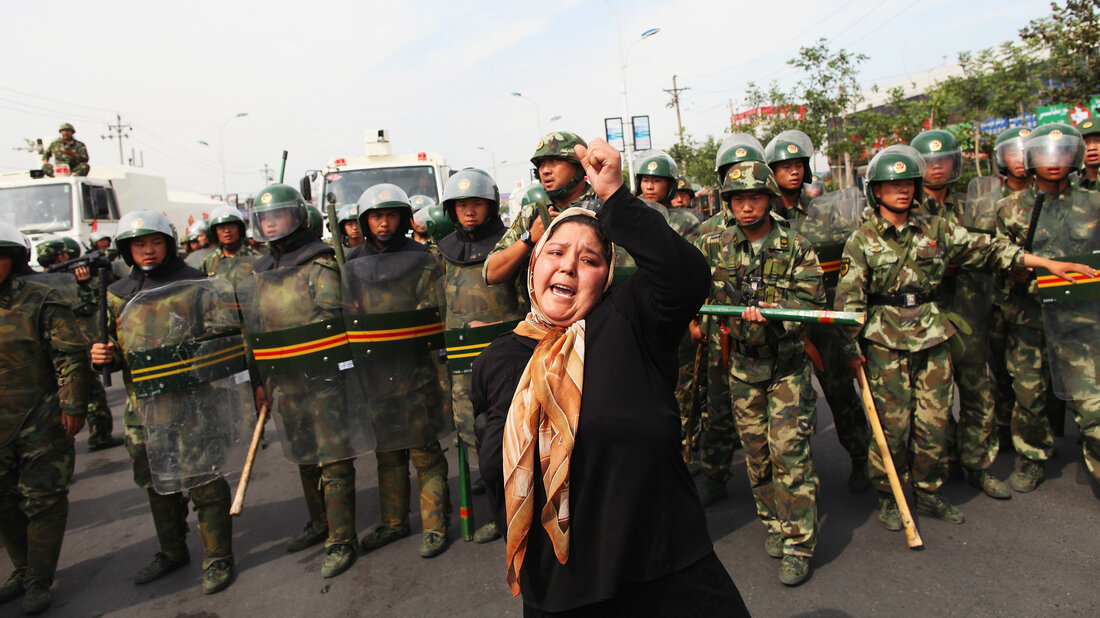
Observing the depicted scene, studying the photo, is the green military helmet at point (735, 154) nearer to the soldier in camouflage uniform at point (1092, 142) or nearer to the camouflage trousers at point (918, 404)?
the camouflage trousers at point (918, 404)

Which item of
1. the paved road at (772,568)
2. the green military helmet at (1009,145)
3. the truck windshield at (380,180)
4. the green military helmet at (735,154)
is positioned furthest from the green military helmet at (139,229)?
the truck windshield at (380,180)

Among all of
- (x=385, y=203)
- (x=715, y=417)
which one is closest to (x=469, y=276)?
Answer: (x=385, y=203)

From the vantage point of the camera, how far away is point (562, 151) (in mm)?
3994

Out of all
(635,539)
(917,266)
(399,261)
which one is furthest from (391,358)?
(917,266)

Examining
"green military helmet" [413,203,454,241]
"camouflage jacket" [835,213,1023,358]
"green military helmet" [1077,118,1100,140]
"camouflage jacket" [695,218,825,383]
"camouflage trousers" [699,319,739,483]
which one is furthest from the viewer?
"green military helmet" [413,203,454,241]

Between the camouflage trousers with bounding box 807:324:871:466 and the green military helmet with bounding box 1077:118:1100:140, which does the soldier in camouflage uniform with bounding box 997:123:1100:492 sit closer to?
the green military helmet with bounding box 1077:118:1100:140

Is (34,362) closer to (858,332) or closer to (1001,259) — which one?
(858,332)

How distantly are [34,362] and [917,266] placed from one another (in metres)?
5.52

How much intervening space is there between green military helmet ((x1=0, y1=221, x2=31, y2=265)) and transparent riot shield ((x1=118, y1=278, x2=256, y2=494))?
0.92 m

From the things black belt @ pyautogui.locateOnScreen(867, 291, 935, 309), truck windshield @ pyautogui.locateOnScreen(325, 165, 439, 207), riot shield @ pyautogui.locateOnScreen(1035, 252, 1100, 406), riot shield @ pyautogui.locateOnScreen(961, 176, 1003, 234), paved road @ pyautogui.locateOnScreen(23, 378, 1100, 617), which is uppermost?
truck windshield @ pyautogui.locateOnScreen(325, 165, 439, 207)

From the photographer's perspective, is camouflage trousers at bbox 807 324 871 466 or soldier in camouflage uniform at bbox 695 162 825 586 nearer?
soldier in camouflage uniform at bbox 695 162 825 586

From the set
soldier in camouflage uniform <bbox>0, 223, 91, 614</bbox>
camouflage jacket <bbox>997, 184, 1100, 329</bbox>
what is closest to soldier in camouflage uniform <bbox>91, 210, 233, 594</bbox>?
soldier in camouflage uniform <bbox>0, 223, 91, 614</bbox>

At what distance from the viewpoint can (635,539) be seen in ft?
6.09

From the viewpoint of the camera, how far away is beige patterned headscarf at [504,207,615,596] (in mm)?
1856
